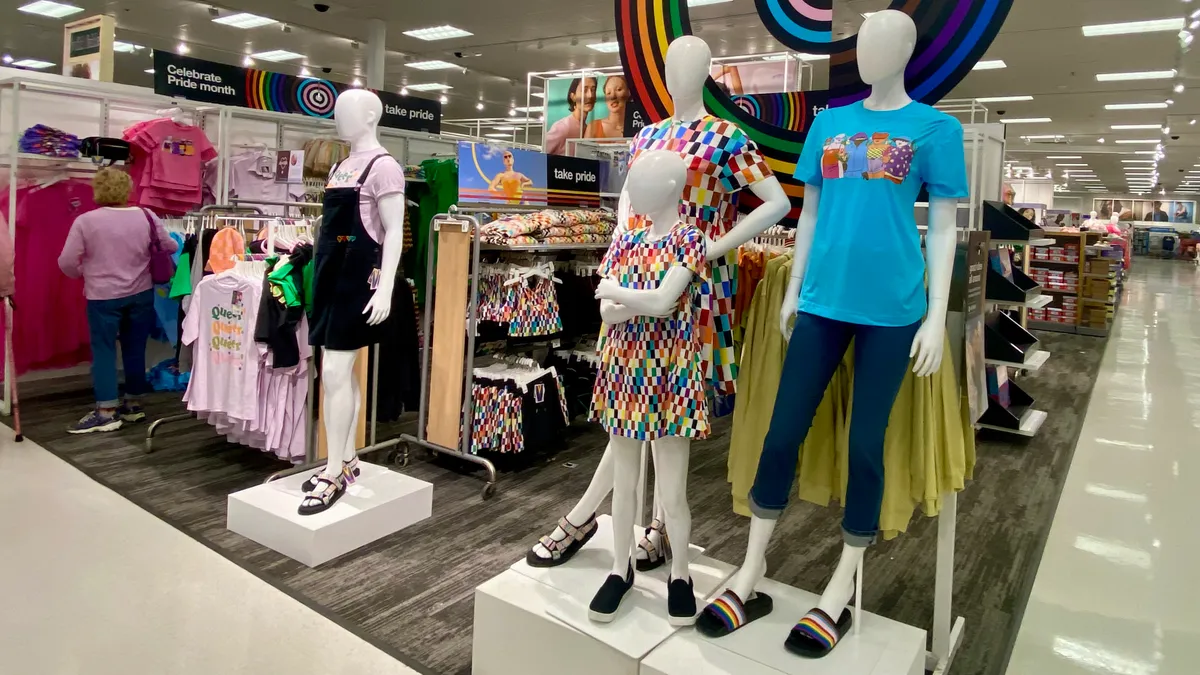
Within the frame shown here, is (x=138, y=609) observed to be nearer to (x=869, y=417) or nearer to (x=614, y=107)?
(x=869, y=417)

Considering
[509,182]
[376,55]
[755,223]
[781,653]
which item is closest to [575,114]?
[509,182]

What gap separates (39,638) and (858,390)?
251 cm

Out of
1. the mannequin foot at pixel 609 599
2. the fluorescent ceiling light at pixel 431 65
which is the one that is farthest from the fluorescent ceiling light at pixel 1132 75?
the mannequin foot at pixel 609 599

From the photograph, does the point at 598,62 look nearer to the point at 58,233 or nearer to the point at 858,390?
the point at 58,233

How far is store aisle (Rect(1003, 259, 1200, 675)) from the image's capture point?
2576mm

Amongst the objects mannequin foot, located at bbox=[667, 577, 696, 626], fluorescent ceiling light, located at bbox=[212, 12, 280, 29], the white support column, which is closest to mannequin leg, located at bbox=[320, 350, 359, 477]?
mannequin foot, located at bbox=[667, 577, 696, 626]

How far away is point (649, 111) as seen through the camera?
8.49 feet

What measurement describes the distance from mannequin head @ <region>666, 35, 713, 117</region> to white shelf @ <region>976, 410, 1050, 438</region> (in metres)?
4.21

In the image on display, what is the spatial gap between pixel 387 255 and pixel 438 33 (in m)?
10.0

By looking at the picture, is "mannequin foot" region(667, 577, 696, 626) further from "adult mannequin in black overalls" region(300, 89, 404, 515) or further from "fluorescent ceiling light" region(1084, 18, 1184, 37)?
"fluorescent ceiling light" region(1084, 18, 1184, 37)

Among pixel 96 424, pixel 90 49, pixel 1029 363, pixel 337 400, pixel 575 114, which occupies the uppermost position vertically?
pixel 90 49

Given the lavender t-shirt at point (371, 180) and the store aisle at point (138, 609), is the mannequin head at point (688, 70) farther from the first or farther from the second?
the store aisle at point (138, 609)

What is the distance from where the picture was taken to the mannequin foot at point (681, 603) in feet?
6.63

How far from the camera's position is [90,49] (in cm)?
594
